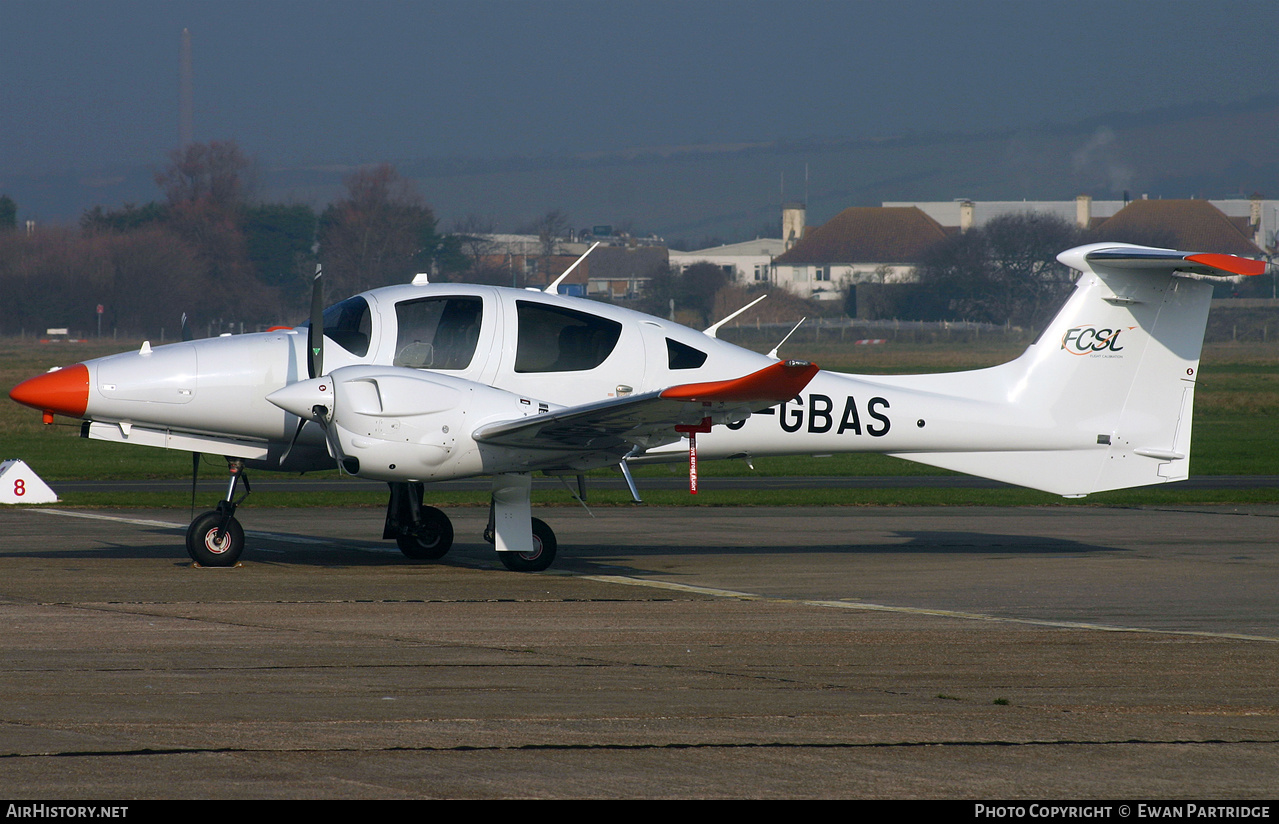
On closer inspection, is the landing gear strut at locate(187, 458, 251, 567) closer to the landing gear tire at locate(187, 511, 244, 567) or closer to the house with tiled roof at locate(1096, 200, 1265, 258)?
the landing gear tire at locate(187, 511, 244, 567)

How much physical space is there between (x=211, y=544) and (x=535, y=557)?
3.15 m

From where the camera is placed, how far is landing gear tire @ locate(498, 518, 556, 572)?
12.8m

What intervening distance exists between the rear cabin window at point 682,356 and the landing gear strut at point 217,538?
442cm

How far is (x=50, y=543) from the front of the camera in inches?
580

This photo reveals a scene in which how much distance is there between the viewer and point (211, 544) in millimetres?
12742

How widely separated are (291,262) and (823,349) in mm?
32264

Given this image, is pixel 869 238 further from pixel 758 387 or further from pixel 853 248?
pixel 758 387

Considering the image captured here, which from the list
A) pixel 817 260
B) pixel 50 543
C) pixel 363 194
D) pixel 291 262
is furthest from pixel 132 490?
pixel 817 260

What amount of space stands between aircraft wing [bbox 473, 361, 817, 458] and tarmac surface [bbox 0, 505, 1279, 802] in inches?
52.6

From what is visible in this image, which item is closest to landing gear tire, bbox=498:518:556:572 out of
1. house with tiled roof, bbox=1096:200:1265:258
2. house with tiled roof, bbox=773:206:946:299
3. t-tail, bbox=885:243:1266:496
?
t-tail, bbox=885:243:1266:496

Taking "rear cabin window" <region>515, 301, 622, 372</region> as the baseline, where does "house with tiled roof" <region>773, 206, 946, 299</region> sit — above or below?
above

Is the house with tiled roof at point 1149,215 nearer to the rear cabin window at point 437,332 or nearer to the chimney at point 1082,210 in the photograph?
the chimney at point 1082,210

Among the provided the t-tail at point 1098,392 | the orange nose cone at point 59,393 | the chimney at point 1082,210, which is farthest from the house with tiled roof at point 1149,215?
the orange nose cone at point 59,393

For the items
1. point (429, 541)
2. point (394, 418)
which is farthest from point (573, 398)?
point (429, 541)
